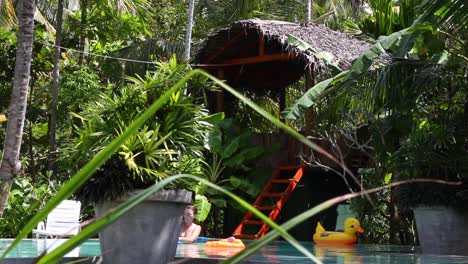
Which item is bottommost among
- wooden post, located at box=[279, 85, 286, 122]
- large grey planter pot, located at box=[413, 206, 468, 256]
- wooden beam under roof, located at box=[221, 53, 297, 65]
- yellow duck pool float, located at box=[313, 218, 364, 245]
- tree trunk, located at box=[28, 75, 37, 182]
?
yellow duck pool float, located at box=[313, 218, 364, 245]

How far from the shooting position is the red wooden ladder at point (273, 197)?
12.8 m

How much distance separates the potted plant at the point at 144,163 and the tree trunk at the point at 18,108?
123 centimetres

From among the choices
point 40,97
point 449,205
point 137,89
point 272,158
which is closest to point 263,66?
point 272,158

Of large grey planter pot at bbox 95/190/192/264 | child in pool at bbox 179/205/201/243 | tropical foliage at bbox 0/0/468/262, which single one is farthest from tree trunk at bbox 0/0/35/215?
child in pool at bbox 179/205/201/243

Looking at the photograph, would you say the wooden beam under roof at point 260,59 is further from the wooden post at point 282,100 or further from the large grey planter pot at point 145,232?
the large grey planter pot at point 145,232

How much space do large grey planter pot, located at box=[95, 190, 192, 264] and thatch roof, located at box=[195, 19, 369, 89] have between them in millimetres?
7048

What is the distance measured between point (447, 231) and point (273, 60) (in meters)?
6.88

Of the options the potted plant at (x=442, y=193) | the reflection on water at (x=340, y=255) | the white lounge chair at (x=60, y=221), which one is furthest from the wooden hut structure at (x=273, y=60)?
the potted plant at (x=442, y=193)

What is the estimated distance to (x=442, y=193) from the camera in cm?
907

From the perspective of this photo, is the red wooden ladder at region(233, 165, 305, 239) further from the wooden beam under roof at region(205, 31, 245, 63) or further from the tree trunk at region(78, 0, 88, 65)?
the tree trunk at region(78, 0, 88, 65)

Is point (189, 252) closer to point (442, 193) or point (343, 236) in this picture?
point (442, 193)

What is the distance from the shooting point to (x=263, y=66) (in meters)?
16.8

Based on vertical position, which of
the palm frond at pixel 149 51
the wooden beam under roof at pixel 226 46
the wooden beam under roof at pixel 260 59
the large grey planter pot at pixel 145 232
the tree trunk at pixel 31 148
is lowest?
the large grey planter pot at pixel 145 232

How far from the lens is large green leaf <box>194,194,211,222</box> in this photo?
13188 millimetres
